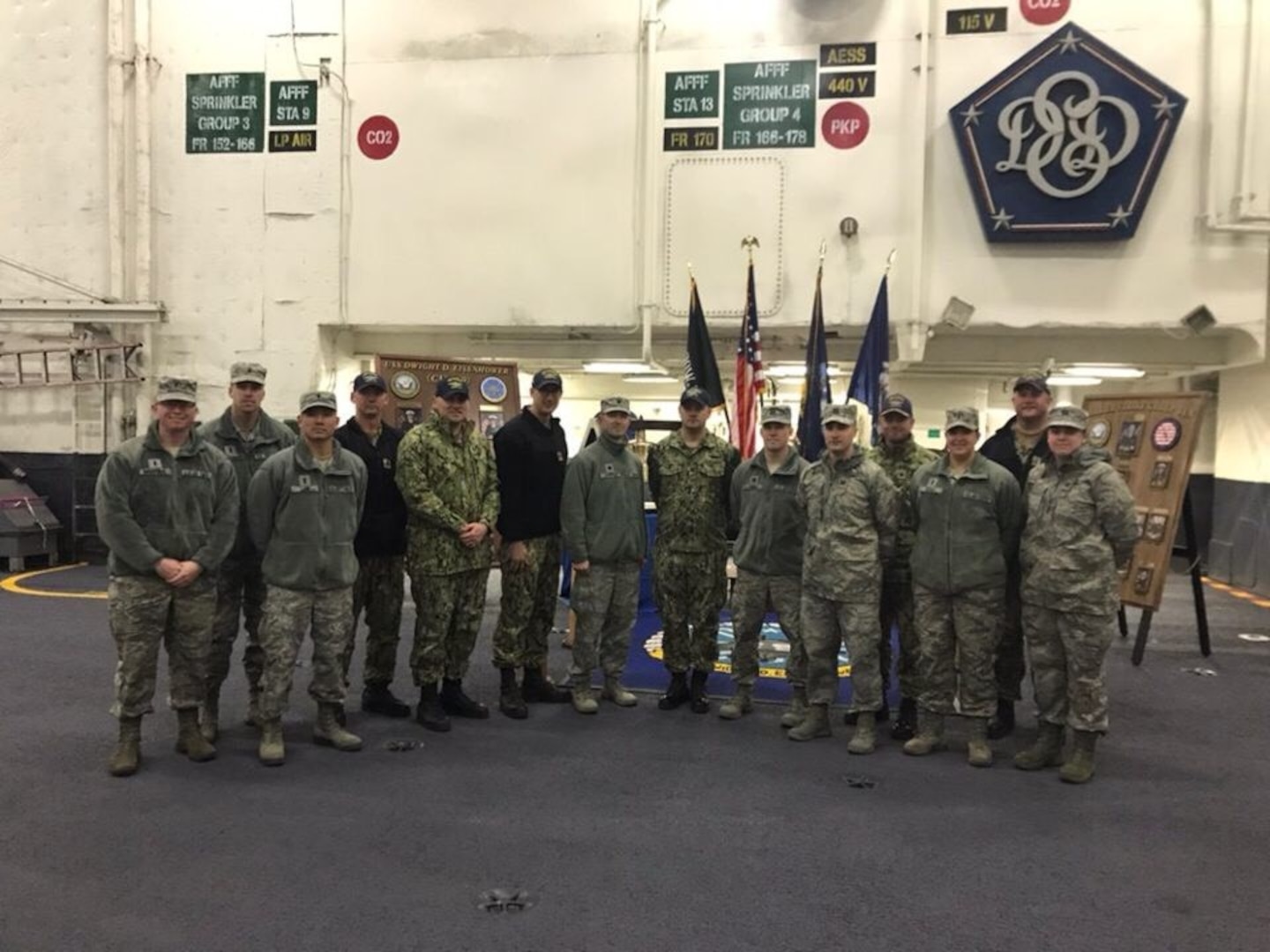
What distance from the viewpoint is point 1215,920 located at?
2.63 metres

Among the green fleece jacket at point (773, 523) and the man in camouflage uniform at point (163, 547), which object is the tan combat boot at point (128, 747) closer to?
the man in camouflage uniform at point (163, 547)

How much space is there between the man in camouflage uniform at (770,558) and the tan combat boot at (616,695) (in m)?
0.48

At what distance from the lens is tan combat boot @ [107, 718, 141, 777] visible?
11.8 feet

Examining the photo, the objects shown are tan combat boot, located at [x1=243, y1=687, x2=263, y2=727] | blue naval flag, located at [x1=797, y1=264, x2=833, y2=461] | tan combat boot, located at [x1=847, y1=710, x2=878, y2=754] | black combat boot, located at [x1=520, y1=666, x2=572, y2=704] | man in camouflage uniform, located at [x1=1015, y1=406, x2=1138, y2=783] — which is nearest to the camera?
man in camouflage uniform, located at [x1=1015, y1=406, x2=1138, y2=783]

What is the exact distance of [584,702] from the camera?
4.49m

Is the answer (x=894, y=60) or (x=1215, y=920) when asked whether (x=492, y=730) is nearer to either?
(x=1215, y=920)

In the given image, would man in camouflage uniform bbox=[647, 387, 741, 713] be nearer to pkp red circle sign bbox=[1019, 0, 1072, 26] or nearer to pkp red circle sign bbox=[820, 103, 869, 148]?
pkp red circle sign bbox=[820, 103, 869, 148]

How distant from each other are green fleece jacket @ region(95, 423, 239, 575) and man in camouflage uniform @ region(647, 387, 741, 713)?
81.0 inches

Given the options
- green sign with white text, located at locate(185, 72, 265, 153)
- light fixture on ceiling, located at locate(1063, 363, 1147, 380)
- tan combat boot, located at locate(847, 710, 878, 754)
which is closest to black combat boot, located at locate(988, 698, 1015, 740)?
tan combat boot, located at locate(847, 710, 878, 754)

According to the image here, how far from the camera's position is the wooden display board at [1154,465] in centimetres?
566

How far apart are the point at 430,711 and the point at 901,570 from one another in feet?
7.72

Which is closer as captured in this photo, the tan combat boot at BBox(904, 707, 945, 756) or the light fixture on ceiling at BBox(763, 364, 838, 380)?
the tan combat boot at BBox(904, 707, 945, 756)

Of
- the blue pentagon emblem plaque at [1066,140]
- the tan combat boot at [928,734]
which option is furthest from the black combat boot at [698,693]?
the blue pentagon emblem plaque at [1066,140]

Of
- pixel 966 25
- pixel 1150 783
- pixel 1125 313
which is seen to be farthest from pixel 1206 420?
pixel 1150 783
